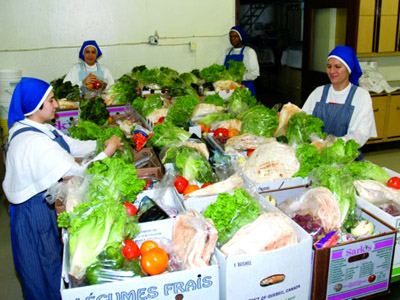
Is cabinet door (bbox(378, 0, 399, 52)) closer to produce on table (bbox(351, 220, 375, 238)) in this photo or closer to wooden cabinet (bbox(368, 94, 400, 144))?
wooden cabinet (bbox(368, 94, 400, 144))

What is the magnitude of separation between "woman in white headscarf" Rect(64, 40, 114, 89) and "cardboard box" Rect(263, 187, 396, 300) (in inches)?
167

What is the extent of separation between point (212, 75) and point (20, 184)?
3647mm

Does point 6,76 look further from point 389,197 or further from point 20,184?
point 389,197

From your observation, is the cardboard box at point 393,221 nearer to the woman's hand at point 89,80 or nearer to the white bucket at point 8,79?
the woman's hand at point 89,80

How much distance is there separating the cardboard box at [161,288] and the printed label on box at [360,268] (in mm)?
550

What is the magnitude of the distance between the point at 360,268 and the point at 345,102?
1913mm

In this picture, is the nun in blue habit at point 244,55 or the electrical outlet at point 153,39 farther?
the electrical outlet at point 153,39

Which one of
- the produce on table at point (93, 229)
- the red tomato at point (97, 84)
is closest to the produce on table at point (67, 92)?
the red tomato at point (97, 84)

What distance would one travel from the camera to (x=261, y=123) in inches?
129

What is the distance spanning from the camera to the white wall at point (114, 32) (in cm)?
613

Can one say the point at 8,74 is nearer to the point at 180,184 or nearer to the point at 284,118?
the point at 284,118

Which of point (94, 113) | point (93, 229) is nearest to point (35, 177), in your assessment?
point (93, 229)

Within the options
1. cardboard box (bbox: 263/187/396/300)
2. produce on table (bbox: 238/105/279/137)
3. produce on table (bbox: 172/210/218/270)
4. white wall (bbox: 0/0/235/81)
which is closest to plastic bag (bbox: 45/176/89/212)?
produce on table (bbox: 172/210/218/270)

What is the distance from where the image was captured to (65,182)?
7.28 feet
